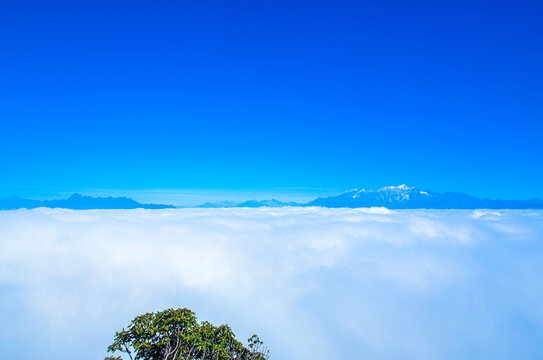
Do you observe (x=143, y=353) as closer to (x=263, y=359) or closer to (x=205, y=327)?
(x=205, y=327)

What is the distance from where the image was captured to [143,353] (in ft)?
76.3

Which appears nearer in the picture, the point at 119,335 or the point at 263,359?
the point at 119,335

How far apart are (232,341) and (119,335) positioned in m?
8.83

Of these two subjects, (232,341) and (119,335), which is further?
(232,341)

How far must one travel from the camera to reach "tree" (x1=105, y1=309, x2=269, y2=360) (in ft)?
72.1

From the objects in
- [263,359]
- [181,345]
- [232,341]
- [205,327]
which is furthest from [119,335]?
[263,359]

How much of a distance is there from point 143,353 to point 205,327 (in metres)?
5.24

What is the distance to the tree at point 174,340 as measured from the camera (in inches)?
865

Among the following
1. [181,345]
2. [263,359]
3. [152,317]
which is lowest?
[263,359]

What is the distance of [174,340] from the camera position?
2327 cm

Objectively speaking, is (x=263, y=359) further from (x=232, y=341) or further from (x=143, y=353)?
(x=143, y=353)

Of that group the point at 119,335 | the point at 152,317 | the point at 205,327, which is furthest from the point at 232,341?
the point at 119,335

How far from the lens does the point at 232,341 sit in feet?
80.3

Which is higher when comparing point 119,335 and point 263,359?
point 119,335
